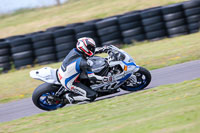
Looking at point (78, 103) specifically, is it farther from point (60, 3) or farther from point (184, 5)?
point (60, 3)

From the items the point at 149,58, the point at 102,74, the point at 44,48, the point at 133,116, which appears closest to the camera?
the point at 133,116

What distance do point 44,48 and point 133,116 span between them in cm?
922

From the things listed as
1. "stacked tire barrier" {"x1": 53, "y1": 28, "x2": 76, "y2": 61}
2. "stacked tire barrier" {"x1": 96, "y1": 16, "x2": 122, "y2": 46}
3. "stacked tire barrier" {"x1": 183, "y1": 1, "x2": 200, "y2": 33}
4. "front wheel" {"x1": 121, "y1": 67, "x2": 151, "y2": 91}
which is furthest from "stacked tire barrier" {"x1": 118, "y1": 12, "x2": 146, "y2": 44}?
"front wheel" {"x1": 121, "y1": 67, "x2": 151, "y2": 91}

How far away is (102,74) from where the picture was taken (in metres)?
7.62

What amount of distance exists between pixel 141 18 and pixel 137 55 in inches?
90.0

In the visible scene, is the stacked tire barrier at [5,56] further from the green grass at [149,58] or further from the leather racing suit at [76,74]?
the leather racing suit at [76,74]

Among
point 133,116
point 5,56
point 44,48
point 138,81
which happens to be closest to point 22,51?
point 5,56

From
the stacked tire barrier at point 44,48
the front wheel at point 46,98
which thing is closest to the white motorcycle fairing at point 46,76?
the front wheel at point 46,98

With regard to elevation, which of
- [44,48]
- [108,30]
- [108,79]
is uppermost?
[108,30]

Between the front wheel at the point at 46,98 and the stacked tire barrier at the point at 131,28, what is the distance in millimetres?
7211

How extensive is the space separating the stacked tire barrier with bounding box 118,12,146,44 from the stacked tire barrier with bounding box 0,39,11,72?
16.0ft

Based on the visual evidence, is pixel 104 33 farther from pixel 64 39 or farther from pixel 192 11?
pixel 192 11

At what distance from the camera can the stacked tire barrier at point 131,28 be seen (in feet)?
46.8

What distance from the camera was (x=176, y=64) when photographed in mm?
10242
